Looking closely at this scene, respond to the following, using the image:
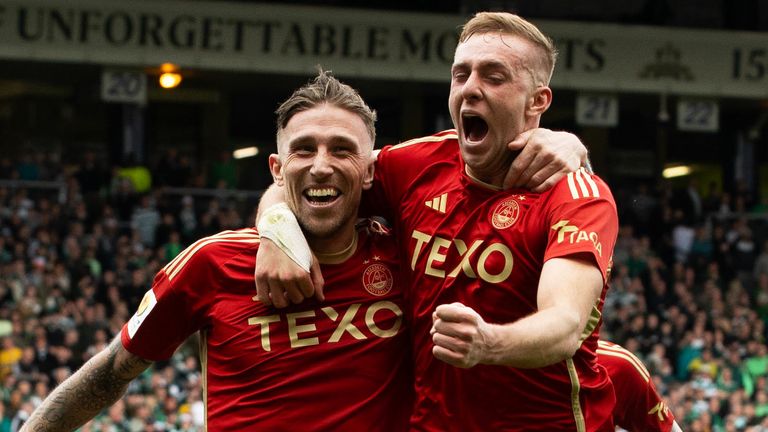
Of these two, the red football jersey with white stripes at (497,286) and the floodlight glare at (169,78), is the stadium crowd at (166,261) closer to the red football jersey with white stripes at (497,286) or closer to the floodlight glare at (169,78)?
the floodlight glare at (169,78)

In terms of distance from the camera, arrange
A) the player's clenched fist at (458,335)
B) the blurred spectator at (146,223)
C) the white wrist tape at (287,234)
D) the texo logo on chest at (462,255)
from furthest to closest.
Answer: the blurred spectator at (146,223) → the white wrist tape at (287,234) → the texo logo on chest at (462,255) → the player's clenched fist at (458,335)

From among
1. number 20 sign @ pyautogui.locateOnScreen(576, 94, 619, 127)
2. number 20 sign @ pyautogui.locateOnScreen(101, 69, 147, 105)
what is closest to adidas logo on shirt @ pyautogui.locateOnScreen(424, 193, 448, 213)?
number 20 sign @ pyautogui.locateOnScreen(101, 69, 147, 105)

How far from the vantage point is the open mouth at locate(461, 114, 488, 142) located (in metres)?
4.74

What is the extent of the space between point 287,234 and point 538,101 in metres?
0.91

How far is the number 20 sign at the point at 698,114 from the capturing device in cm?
2303

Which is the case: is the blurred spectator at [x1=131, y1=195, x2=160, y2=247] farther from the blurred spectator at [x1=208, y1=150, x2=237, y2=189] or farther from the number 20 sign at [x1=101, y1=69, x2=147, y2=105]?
the number 20 sign at [x1=101, y1=69, x2=147, y2=105]

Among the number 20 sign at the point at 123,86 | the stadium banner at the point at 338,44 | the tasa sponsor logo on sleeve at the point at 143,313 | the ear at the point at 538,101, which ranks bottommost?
the tasa sponsor logo on sleeve at the point at 143,313

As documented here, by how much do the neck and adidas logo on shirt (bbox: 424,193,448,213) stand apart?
318 mm

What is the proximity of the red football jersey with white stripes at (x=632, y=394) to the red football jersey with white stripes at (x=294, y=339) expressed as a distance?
0.96 metres

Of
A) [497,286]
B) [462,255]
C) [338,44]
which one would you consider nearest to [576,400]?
[497,286]

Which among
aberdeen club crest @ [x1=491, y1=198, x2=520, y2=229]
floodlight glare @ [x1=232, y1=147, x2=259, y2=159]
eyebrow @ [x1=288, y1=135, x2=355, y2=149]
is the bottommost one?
aberdeen club crest @ [x1=491, y1=198, x2=520, y2=229]

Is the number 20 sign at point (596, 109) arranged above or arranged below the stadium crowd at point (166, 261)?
above

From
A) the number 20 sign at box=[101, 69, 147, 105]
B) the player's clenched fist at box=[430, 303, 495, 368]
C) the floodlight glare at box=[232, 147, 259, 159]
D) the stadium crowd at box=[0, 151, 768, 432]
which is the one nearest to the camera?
the player's clenched fist at box=[430, 303, 495, 368]

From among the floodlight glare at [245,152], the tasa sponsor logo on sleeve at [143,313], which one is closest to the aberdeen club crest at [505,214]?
the tasa sponsor logo on sleeve at [143,313]
